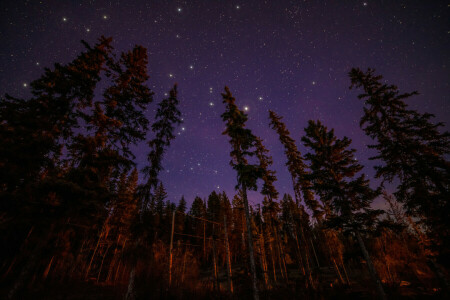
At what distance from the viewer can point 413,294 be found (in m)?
11.1

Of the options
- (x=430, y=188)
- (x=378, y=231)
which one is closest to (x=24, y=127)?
(x=378, y=231)

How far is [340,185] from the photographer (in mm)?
13594

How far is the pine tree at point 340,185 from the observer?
12.3 metres

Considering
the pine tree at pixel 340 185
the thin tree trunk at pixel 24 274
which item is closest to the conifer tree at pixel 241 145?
the pine tree at pixel 340 185

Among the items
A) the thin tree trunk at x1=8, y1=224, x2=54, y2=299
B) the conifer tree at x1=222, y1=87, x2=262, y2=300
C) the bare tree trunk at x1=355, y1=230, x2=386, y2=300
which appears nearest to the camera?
the thin tree trunk at x1=8, y1=224, x2=54, y2=299

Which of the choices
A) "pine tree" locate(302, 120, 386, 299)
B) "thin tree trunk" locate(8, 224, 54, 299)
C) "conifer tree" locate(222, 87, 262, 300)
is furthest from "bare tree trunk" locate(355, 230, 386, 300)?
"thin tree trunk" locate(8, 224, 54, 299)

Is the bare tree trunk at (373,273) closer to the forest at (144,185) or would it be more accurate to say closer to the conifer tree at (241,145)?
the forest at (144,185)

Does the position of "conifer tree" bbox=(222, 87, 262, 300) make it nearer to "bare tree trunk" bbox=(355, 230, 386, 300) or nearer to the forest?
the forest

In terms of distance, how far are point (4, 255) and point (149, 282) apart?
37.9ft

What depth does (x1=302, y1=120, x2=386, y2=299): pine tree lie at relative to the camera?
12343 mm

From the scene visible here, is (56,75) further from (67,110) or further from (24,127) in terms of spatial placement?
(24,127)

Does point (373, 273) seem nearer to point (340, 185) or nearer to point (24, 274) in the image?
point (340, 185)

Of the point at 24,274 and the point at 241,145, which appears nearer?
the point at 24,274

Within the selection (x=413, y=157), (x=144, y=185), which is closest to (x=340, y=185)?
(x=413, y=157)
